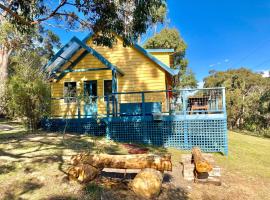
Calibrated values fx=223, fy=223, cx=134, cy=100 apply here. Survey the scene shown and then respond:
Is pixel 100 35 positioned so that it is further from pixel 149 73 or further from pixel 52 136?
pixel 149 73

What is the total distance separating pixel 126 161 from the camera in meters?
5.80

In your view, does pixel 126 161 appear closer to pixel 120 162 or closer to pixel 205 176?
pixel 120 162

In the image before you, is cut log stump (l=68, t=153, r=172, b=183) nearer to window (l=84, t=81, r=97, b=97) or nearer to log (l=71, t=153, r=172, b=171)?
log (l=71, t=153, r=172, b=171)

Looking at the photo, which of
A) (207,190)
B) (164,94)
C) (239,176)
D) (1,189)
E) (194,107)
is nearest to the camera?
(1,189)

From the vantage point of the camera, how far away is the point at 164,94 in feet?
43.3

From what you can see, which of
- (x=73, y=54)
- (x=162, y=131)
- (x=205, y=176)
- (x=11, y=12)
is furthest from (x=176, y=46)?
(x=11, y=12)

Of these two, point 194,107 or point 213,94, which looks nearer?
point 213,94

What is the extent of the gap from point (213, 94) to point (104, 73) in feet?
21.3

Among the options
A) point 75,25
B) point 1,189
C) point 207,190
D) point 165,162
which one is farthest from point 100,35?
point 207,190

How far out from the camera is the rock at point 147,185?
4.91m

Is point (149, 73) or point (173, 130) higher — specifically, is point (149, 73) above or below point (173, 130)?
above

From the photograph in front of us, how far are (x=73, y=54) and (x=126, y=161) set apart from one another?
32.2 ft

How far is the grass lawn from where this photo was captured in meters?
4.84

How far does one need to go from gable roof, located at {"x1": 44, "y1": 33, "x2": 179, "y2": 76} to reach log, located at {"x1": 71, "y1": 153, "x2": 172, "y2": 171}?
6989 mm
